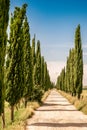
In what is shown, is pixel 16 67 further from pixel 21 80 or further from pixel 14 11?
pixel 14 11

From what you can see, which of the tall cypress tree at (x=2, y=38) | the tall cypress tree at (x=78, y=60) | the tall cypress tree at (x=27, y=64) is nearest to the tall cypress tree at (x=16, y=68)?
the tall cypress tree at (x=2, y=38)

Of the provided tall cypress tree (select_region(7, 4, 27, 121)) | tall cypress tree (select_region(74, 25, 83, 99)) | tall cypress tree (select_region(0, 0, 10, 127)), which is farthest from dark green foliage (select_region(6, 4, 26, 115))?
tall cypress tree (select_region(74, 25, 83, 99))

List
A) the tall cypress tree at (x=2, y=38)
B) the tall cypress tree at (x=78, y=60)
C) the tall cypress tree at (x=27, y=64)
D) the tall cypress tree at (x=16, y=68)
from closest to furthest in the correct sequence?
the tall cypress tree at (x=2, y=38), the tall cypress tree at (x=16, y=68), the tall cypress tree at (x=27, y=64), the tall cypress tree at (x=78, y=60)

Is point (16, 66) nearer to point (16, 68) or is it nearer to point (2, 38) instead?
point (16, 68)

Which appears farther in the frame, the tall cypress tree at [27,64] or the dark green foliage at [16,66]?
the tall cypress tree at [27,64]

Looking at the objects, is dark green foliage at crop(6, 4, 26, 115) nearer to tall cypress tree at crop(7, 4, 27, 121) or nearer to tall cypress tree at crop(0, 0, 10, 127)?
tall cypress tree at crop(7, 4, 27, 121)

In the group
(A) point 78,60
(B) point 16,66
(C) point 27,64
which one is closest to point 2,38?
(B) point 16,66

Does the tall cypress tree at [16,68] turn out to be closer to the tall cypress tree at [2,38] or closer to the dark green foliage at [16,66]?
the dark green foliage at [16,66]

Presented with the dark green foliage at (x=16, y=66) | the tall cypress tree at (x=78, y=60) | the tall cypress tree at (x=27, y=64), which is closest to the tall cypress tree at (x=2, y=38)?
the dark green foliage at (x=16, y=66)

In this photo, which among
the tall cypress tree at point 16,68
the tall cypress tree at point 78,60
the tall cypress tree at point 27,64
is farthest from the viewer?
the tall cypress tree at point 78,60

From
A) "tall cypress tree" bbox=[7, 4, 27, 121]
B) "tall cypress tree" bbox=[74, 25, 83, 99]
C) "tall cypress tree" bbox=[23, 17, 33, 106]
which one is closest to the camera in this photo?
"tall cypress tree" bbox=[7, 4, 27, 121]

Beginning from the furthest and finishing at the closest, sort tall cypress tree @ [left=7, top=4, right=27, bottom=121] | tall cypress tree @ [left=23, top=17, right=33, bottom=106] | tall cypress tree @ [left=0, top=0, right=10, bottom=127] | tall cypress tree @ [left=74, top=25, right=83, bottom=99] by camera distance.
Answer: tall cypress tree @ [left=74, top=25, right=83, bottom=99]
tall cypress tree @ [left=23, top=17, right=33, bottom=106]
tall cypress tree @ [left=7, top=4, right=27, bottom=121]
tall cypress tree @ [left=0, top=0, right=10, bottom=127]

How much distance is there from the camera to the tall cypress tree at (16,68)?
2331 centimetres

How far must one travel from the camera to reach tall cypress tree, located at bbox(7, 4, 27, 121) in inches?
918
